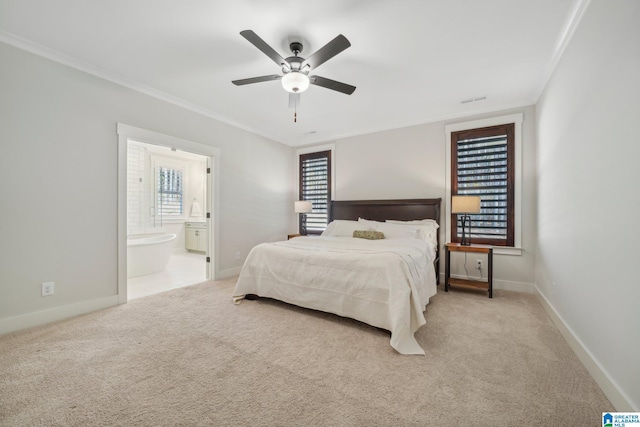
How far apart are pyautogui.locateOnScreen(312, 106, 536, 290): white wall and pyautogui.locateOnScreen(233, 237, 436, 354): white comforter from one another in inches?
56.1

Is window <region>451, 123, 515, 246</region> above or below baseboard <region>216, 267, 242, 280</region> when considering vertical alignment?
above

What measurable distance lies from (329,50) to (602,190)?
Answer: 2.13 m

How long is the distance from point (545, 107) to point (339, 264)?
10.0 feet

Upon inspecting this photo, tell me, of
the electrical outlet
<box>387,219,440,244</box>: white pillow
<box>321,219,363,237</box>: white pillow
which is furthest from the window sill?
<box>387,219,440,244</box>: white pillow

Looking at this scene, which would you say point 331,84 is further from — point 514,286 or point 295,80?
point 514,286

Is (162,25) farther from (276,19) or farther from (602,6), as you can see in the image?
(602,6)

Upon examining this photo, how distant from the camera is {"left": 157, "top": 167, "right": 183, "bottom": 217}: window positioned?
21.8 feet

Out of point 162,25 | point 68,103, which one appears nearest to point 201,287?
point 68,103

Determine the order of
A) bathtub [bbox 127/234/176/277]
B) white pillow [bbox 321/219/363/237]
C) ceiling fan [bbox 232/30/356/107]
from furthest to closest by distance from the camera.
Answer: bathtub [bbox 127/234/176/277] → white pillow [bbox 321/219/363/237] → ceiling fan [bbox 232/30/356/107]

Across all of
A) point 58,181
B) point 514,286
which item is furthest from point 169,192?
point 514,286

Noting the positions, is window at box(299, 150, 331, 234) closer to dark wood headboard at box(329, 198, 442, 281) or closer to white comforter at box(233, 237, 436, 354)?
dark wood headboard at box(329, 198, 442, 281)

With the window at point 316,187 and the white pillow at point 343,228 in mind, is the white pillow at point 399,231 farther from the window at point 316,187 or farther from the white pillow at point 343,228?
the window at point 316,187

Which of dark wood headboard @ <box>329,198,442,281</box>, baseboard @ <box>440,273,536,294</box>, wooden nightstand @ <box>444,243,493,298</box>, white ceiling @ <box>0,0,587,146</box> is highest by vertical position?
white ceiling @ <box>0,0,587,146</box>

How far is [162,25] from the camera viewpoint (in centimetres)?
219
